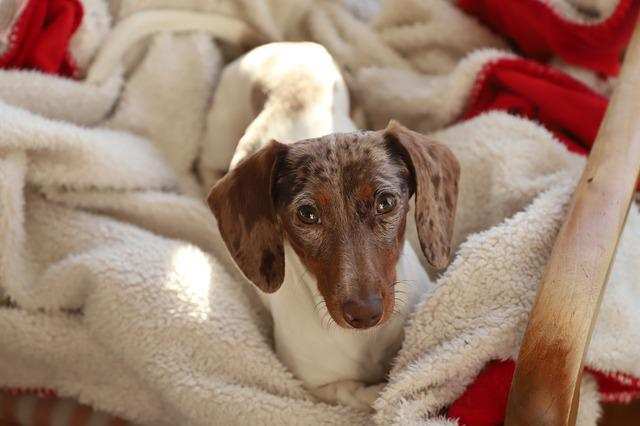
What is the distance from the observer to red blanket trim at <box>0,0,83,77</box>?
1795mm

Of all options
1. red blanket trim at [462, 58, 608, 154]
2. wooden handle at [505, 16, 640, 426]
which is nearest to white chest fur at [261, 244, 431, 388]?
wooden handle at [505, 16, 640, 426]

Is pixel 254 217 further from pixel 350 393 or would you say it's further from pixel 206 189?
pixel 206 189

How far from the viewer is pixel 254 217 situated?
125 centimetres

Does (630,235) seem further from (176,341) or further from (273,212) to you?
(176,341)

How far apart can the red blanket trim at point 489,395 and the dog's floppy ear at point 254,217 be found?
1.17 ft

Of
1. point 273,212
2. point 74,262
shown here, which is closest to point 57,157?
point 74,262

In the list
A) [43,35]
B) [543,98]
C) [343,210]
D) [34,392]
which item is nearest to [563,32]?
[543,98]

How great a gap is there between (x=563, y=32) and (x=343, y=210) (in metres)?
0.86

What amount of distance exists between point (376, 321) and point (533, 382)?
254 mm

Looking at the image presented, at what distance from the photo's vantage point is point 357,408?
1.40 meters

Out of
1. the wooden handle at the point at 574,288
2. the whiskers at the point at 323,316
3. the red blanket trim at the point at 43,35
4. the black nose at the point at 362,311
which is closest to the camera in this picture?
the wooden handle at the point at 574,288

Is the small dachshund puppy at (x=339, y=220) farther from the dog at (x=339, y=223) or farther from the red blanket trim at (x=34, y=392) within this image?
the red blanket trim at (x=34, y=392)

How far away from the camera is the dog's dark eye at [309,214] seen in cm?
122

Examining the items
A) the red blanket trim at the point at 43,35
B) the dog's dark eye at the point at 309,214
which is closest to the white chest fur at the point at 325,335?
the dog's dark eye at the point at 309,214
